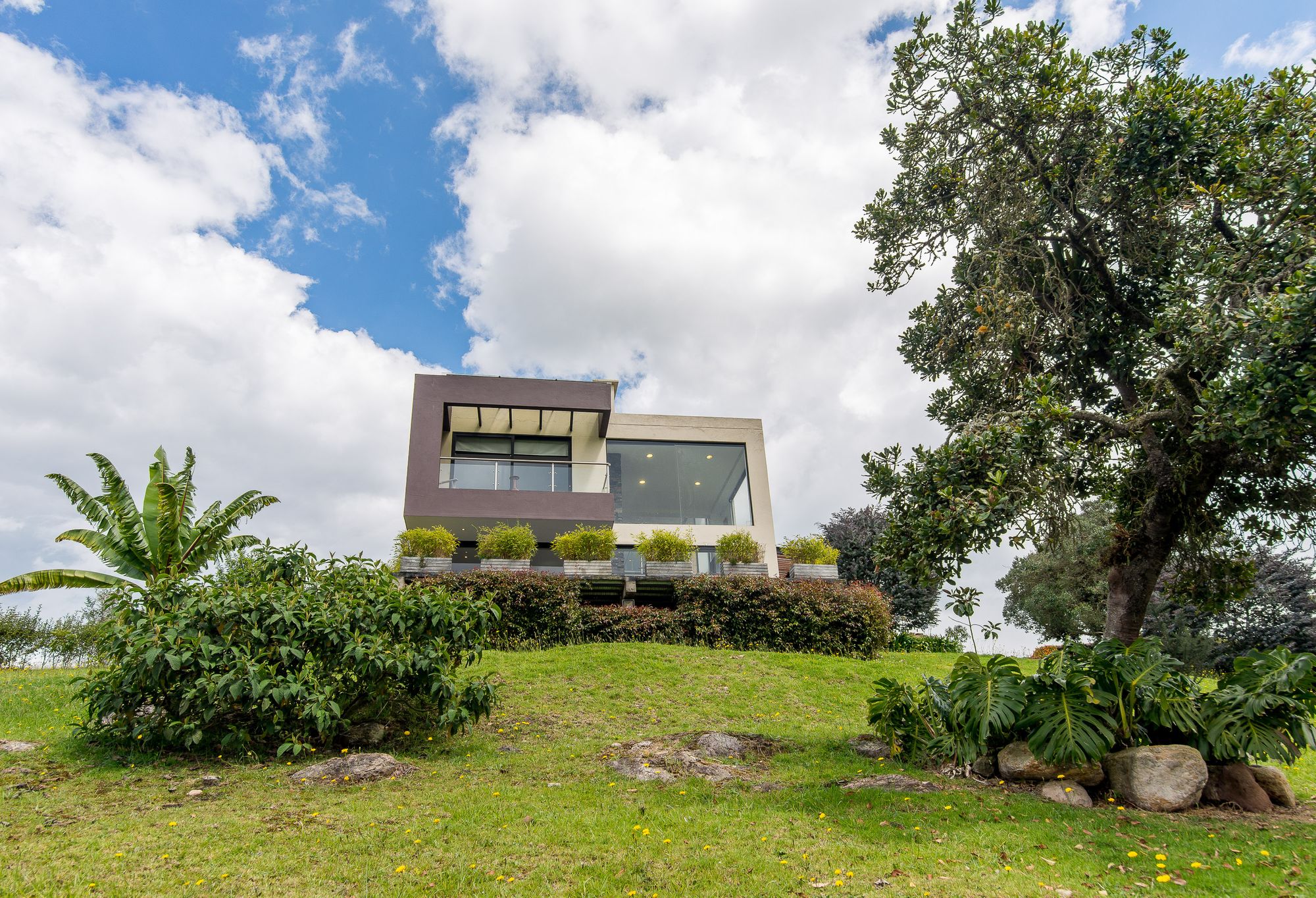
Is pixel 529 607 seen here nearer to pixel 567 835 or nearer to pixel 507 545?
pixel 507 545

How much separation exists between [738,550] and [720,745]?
11380 millimetres

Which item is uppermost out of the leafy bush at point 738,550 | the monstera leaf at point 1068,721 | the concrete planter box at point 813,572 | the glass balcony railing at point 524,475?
the glass balcony railing at point 524,475

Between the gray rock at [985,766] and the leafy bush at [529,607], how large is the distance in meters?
10.6

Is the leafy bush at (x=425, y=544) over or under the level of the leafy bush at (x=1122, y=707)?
over

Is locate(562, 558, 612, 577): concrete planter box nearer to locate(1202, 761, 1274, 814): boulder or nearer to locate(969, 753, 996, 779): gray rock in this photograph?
locate(969, 753, 996, 779): gray rock

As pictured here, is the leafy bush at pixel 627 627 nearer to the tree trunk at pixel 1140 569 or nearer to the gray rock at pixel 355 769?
the gray rock at pixel 355 769

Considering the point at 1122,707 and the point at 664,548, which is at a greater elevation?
the point at 664,548

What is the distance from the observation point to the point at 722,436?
26625mm

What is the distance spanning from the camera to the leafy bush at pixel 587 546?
1953 centimetres

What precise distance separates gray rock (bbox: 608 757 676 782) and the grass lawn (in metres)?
0.19

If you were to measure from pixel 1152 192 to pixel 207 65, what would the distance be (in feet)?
47.1

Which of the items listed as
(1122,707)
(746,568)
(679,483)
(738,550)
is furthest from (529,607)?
(1122,707)

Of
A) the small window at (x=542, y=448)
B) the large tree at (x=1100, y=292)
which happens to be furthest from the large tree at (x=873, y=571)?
the large tree at (x=1100, y=292)

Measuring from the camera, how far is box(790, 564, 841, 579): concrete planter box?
2011cm
